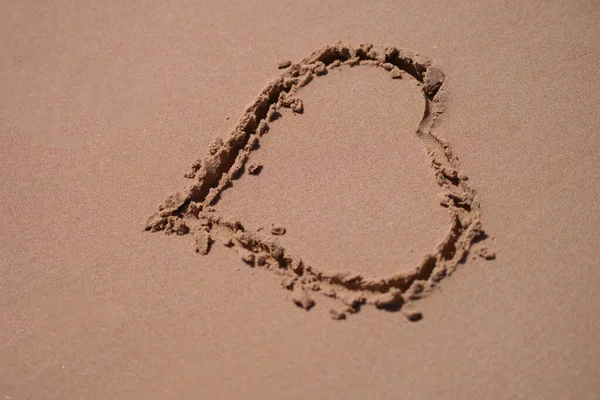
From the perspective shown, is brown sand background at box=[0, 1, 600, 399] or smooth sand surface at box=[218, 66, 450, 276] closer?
brown sand background at box=[0, 1, 600, 399]

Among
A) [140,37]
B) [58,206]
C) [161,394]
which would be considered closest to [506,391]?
[161,394]

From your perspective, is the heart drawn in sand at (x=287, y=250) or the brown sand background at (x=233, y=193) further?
the heart drawn in sand at (x=287, y=250)

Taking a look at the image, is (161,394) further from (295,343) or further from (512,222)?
(512,222)

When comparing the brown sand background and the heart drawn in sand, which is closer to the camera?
the brown sand background

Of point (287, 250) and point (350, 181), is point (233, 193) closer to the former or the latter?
point (287, 250)

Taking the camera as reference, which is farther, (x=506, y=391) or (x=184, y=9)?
(x=184, y=9)

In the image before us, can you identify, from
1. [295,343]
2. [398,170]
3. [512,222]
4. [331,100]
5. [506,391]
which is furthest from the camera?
[331,100]
